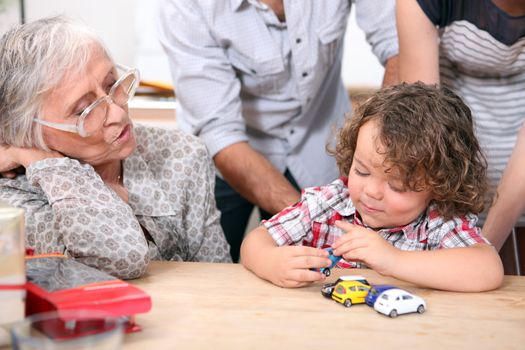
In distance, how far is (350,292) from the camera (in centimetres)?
130

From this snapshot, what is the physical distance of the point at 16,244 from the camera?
104 centimetres

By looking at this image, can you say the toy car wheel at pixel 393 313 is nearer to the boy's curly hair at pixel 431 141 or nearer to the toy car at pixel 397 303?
the toy car at pixel 397 303

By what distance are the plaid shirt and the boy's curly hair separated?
1.3 inches

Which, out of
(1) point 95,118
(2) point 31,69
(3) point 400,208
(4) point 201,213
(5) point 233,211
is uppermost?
(2) point 31,69

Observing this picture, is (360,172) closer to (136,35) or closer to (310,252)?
(310,252)

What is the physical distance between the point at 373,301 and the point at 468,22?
81cm

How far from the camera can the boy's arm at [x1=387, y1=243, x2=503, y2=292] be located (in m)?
1.42

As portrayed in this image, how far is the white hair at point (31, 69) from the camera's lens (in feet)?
5.23

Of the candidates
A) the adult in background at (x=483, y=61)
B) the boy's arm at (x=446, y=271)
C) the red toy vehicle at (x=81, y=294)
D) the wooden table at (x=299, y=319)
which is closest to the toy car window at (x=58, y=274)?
the red toy vehicle at (x=81, y=294)

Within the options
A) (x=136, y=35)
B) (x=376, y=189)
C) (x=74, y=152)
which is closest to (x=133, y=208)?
(x=74, y=152)

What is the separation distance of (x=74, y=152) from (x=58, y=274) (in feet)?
1.64

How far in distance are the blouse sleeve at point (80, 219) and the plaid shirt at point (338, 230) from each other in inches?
12.6

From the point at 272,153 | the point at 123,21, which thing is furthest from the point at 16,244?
the point at 123,21

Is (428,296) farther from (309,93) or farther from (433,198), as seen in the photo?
(309,93)
